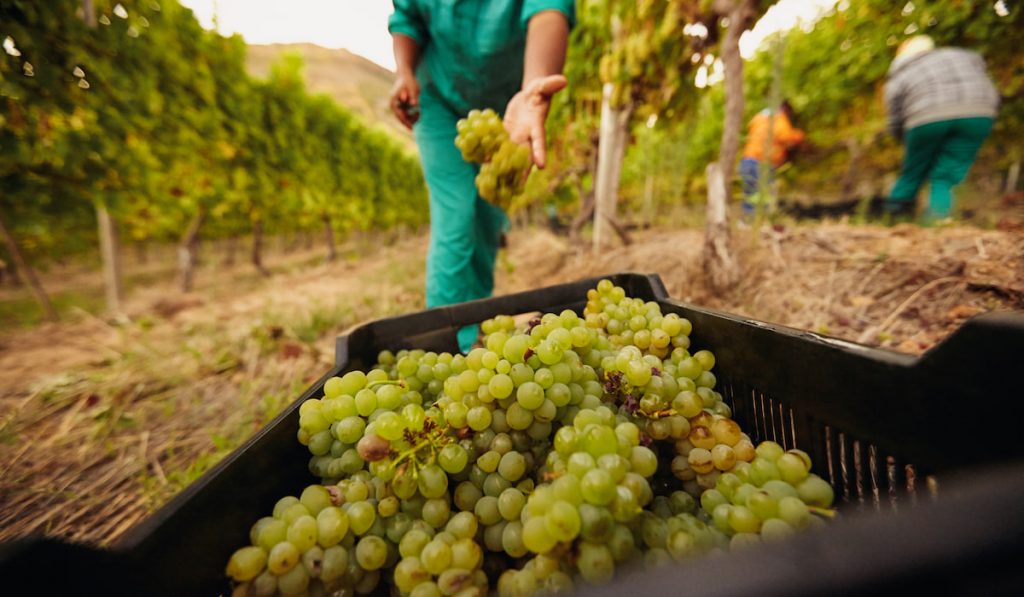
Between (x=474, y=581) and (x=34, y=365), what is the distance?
13.0 feet

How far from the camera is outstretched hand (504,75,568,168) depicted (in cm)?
132

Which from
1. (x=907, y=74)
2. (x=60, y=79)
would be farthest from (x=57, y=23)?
(x=907, y=74)

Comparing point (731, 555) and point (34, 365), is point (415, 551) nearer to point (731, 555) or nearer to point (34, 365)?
Result: point (731, 555)

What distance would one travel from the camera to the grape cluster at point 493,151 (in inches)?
51.6

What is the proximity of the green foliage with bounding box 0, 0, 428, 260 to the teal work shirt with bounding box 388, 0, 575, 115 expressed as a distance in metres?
2.17

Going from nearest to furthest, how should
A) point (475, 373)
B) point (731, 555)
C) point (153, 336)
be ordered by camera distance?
point (731, 555), point (475, 373), point (153, 336)

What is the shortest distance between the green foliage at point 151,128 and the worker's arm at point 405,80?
6.87 feet

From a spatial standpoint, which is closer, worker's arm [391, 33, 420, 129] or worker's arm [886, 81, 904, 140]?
worker's arm [391, 33, 420, 129]

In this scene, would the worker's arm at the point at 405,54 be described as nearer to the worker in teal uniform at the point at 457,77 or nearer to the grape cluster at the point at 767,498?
the worker in teal uniform at the point at 457,77

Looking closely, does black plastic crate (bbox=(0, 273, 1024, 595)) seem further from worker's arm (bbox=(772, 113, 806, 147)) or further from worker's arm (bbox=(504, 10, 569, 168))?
worker's arm (bbox=(772, 113, 806, 147))

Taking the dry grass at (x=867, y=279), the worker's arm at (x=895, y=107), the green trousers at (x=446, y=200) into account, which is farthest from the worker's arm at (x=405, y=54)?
the worker's arm at (x=895, y=107)

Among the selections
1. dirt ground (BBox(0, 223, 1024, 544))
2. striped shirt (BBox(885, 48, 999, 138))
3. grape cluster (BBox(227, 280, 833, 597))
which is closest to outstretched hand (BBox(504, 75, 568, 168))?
grape cluster (BBox(227, 280, 833, 597))

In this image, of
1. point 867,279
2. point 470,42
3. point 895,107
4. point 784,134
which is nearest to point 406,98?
point 470,42

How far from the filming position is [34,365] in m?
2.71
